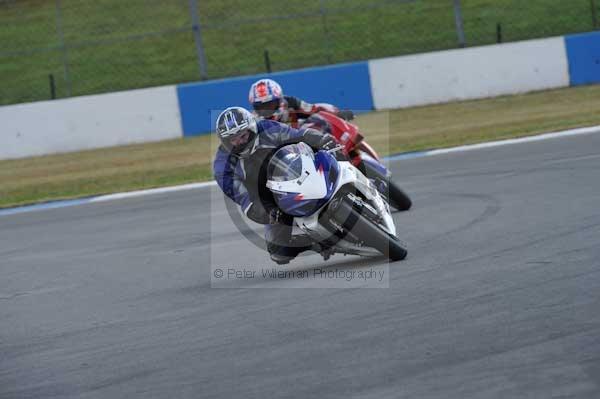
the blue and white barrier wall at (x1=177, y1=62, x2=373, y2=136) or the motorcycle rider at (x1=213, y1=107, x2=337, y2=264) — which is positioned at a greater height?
the motorcycle rider at (x1=213, y1=107, x2=337, y2=264)

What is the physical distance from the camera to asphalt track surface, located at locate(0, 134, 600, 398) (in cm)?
506

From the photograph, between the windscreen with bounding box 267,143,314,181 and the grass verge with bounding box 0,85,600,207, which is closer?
the windscreen with bounding box 267,143,314,181

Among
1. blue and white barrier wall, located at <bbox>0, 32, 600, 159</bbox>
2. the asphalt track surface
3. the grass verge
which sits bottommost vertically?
the grass verge

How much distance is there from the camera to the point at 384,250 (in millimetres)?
7934

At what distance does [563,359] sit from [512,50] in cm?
1589

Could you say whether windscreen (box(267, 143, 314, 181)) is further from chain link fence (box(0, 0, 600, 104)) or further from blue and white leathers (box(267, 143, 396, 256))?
chain link fence (box(0, 0, 600, 104))

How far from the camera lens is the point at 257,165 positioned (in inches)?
315

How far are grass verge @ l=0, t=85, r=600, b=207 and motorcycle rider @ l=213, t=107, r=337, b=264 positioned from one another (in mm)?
8119

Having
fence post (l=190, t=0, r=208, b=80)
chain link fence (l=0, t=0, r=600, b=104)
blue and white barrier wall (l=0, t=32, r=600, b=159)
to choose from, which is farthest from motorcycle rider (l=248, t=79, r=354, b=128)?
chain link fence (l=0, t=0, r=600, b=104)

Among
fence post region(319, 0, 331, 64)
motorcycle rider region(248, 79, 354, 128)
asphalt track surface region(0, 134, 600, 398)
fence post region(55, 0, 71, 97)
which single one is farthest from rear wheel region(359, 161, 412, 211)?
fence post region(55, 0, 71, 97)

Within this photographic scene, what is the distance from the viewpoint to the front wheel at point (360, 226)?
7.67 meters

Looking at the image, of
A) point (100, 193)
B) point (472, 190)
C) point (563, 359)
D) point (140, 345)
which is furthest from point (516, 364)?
point (100, 193)

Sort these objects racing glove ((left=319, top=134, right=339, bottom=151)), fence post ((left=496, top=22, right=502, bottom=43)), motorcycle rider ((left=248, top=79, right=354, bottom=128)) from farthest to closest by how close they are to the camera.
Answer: fence post ((left=496, top=22, right=502, bottom=43)), motorcycle rider ((left=248, top=79, right=354, bottom=128)), racing glove ((left=319, top=134, right=339, bottom=151))

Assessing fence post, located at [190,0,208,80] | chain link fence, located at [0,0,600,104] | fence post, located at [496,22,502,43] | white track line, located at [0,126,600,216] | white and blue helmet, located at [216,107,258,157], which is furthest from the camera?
chain link fence, located at [0,0,600,104]
